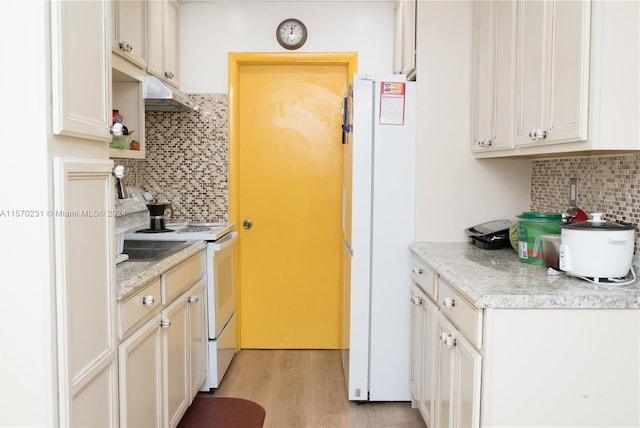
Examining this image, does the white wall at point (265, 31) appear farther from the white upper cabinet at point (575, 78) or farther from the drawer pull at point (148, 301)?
the drawer pull at point (148, 301)

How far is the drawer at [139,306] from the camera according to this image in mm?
1787

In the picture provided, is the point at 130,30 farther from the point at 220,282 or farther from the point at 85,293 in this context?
the point at 85,293

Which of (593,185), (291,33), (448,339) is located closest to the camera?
(448,339)

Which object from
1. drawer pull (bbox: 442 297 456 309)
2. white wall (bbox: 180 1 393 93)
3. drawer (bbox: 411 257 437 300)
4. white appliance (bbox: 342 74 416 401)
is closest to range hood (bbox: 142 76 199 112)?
white wall (bbox: 180 1 393 93)

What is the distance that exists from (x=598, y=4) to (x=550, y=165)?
3.69 ft

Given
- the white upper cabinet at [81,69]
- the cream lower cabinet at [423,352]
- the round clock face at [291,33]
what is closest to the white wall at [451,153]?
the cream lower cabinet at [423,352]

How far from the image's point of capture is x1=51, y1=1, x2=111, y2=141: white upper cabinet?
131cm

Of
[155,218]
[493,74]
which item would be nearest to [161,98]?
[155,218]

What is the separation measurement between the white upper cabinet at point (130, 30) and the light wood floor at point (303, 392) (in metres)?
1.90

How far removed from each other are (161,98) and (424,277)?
1.66 metres

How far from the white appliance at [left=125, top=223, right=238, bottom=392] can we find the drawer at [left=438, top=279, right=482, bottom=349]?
1387 millimetres

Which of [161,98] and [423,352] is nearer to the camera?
[423,352]

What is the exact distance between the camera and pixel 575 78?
1.68m

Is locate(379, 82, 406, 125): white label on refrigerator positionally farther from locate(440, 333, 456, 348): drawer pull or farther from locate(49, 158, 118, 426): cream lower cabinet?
locate(49, 158, 118, 426): cream lower cabinet
